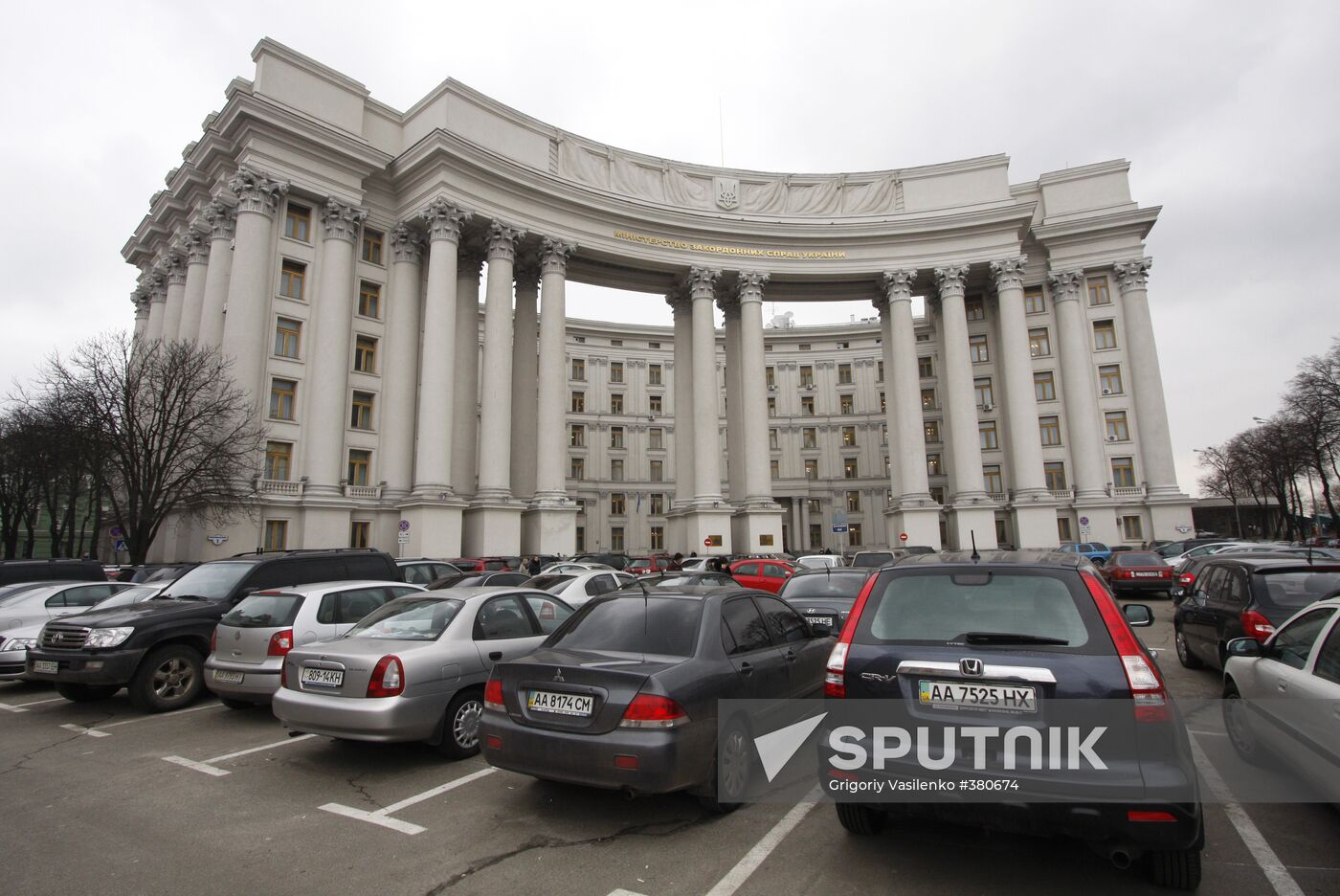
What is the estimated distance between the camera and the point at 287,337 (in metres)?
29.5

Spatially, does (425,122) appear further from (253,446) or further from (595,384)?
(595,384)

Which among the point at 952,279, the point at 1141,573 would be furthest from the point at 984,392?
the point at 1141,573

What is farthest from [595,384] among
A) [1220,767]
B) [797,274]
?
[1220,767]

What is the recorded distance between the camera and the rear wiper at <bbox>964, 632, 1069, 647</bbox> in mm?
3545

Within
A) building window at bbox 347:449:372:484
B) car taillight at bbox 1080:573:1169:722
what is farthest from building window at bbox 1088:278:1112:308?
car taillight at bbox 1080:573:1169:722

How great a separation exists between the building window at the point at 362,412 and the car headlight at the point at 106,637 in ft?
78.9

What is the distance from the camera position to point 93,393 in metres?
25.0

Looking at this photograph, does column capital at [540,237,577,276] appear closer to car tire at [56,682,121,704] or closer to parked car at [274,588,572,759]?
car tire at [56,682,121,704]

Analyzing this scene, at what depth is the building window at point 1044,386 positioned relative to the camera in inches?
1673

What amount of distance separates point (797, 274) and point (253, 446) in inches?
1144

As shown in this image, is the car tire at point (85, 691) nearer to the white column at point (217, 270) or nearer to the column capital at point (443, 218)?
the white column at point (217, 270)

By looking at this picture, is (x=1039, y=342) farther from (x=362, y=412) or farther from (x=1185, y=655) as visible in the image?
(x=362, y=412)

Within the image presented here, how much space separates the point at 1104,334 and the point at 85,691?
4854cm

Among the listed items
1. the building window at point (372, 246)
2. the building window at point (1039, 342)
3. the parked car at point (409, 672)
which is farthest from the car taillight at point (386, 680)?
the building window at point (1039, 342)
